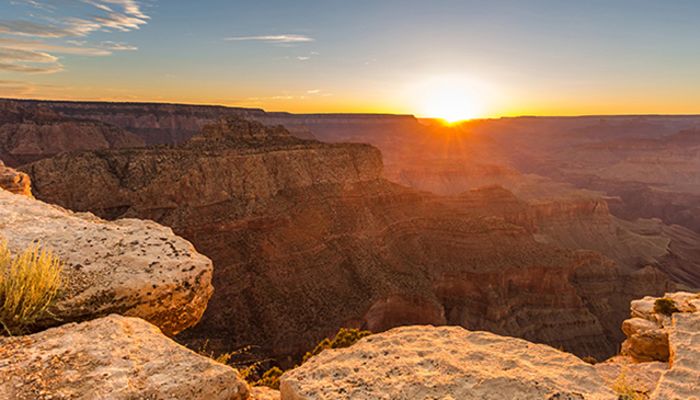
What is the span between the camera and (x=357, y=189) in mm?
40156

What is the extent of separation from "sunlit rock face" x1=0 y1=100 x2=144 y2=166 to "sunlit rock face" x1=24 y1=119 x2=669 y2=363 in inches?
1802

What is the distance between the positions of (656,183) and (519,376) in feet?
463

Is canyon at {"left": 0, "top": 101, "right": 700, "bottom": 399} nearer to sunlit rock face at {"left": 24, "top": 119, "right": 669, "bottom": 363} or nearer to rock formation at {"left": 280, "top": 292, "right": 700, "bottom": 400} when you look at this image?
rock formation at {"left": 280, "top": 292, "right": 700, "bottom": 400}

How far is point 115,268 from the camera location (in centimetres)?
560

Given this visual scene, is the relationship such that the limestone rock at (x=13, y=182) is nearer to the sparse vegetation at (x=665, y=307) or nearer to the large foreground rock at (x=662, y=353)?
the large foreground rock at (x=662, y=353)

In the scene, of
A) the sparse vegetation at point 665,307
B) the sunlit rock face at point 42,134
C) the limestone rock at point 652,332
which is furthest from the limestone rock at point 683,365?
the sunlit rock face at point 42,134

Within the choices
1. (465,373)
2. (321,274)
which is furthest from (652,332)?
(321,274)

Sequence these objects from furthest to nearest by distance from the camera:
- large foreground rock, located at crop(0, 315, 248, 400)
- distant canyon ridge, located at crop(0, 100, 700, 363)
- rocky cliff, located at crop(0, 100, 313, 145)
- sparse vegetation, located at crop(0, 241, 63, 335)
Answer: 1. rocky cliff, located at crop(0, 100, 313, 145)
2. distant canyon ridge, located at crop(0, 100, 700, 363)
3. sparse vegetation, located at crop(0, 241, 63, 335)
4. large foreground rock, located at crop(0, 315, 248, 400)

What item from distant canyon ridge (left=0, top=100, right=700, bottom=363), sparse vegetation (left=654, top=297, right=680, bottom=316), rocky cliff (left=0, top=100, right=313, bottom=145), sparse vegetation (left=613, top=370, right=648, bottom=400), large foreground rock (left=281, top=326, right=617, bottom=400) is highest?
rocky cliff (left=0, top=100, right=313, bottom=145)

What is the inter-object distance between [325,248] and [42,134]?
68076 millimetres

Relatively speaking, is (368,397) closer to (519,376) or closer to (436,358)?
(436,358)

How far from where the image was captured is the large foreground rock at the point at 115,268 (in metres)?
5.13

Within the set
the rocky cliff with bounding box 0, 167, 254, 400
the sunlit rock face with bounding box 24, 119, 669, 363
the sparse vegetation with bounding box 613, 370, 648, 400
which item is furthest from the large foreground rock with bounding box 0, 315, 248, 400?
the sunlit rock face with bounding box 24, 119, 669, 363

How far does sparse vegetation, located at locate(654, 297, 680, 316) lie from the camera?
10302mm
